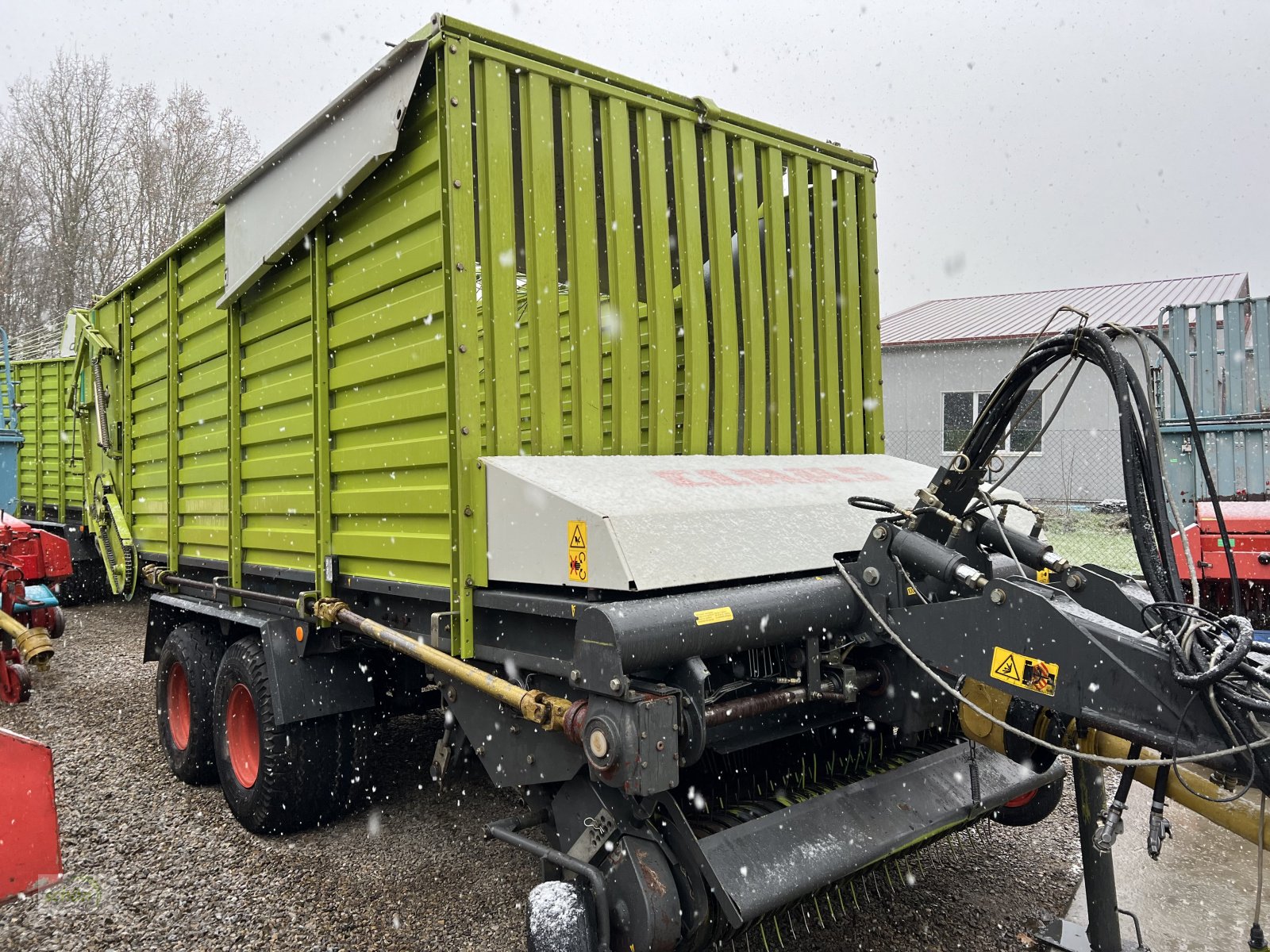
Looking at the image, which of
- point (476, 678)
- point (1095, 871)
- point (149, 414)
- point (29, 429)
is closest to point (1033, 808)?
point (1095, 871)

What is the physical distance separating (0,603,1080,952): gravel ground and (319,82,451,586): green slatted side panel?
1.23 metres

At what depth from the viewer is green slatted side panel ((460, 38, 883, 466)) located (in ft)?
9.09

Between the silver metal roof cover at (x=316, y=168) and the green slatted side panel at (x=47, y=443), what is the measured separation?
20.5 feet

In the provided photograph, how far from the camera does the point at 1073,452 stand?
1421 cm

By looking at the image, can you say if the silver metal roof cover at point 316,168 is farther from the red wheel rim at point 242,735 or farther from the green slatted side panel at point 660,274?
the red wheel rim at point 242,735

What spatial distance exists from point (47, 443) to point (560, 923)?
10.0m

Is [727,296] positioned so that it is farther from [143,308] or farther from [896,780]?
[143,308]

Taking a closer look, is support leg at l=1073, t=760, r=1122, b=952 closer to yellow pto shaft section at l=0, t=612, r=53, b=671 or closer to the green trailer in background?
the green trailer in background

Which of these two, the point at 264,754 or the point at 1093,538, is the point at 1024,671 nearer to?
the point at 264,754

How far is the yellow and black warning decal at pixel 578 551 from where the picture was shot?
233 cm

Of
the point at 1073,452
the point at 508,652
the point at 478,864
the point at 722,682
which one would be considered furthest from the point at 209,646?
the point at 1073,452

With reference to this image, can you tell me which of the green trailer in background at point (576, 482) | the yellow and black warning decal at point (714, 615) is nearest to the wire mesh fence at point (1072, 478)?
the green trailer in background at point (576, 482)

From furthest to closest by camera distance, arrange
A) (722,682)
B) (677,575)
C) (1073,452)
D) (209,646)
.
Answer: (1073,452)
(209,646)
(722,682)
(677,575)

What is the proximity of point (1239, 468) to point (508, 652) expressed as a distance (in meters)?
7.40
